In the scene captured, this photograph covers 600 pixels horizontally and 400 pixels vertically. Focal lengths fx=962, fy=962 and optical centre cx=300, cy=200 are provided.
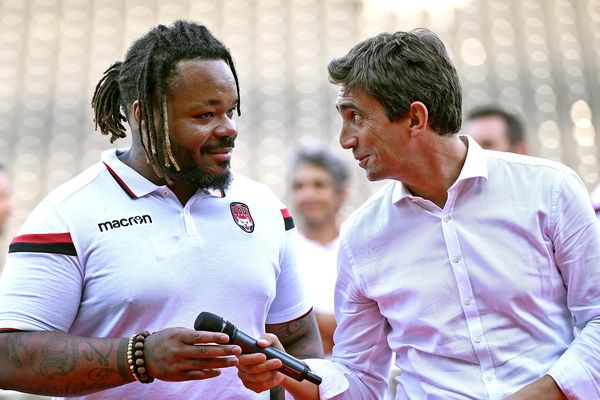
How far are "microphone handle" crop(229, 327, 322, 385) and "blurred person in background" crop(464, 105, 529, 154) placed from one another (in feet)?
8.31

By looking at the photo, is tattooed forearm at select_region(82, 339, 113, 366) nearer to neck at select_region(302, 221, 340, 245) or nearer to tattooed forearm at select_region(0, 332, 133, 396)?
tattooed forearm at select_region(0, 332, 133, 396)

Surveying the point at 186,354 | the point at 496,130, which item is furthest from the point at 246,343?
the point at 496,130

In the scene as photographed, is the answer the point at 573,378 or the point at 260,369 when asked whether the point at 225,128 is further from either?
the point at 573,378

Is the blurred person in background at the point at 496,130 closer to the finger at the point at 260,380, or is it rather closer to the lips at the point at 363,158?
the lips at the point at 363,158

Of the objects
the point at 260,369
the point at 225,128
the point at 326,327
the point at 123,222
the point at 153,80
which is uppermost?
the point at 153,80

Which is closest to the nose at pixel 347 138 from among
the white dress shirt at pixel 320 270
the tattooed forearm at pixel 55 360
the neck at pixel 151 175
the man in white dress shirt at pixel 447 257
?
the man in white dress shirt at pixel 447 257

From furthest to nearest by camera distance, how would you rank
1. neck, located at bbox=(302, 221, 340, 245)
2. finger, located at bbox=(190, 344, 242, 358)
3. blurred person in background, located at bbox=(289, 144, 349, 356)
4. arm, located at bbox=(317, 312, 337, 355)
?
neck, located at bbox=(302, 221, 340, 245) < blurred person in background, located at bbox=(289, 144, 349, 356) < arm, located at bbox=(317, 312, 337, 355) < finger, located at bbox=(190, 344, 242, 358)

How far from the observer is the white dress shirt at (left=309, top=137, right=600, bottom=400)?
2529mm

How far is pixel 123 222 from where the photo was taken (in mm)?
2543

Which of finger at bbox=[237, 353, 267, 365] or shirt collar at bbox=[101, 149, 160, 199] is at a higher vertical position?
shirt collar at bbox=[101, 149, 160, 199]

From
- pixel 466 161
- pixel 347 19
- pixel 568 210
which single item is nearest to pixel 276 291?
pixel 466 161

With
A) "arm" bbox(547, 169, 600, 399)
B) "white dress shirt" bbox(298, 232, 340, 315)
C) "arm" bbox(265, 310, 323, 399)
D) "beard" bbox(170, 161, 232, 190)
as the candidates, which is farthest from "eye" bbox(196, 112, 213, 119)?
"white dress shirt" bbox(298, 232, 340, 315)

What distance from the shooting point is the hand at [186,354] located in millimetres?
2240

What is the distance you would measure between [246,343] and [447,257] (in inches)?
25.5
